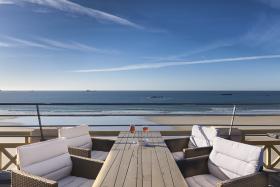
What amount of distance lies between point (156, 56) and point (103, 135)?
26.7 m

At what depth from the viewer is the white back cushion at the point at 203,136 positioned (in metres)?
3.43

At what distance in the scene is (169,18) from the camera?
39.0ft

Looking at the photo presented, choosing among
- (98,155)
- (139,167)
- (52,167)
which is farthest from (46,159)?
(98,155)

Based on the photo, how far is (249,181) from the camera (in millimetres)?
2176

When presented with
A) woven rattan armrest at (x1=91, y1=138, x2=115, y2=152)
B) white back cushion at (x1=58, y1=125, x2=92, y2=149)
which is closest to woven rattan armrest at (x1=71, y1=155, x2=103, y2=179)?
white back cushion at (x1=58, y1=125, x2=92, y2=149)

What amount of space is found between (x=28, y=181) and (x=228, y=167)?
184cm

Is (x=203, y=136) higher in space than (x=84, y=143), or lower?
higher

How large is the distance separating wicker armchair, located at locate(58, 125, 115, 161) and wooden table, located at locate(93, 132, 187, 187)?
0.55 meters

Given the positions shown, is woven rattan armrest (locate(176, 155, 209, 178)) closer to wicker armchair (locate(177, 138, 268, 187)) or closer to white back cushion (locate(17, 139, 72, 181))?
wicker armchair (locate(177, 138, 268, 187))

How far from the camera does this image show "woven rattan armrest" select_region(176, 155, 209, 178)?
2828mm

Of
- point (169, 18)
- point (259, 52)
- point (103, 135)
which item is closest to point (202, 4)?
point (169, 18)

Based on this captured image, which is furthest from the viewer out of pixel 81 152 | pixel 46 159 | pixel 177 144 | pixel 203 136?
pixel 177 144

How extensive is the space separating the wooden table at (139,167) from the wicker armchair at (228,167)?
348 mm

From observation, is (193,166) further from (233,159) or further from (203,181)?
(233,159)
